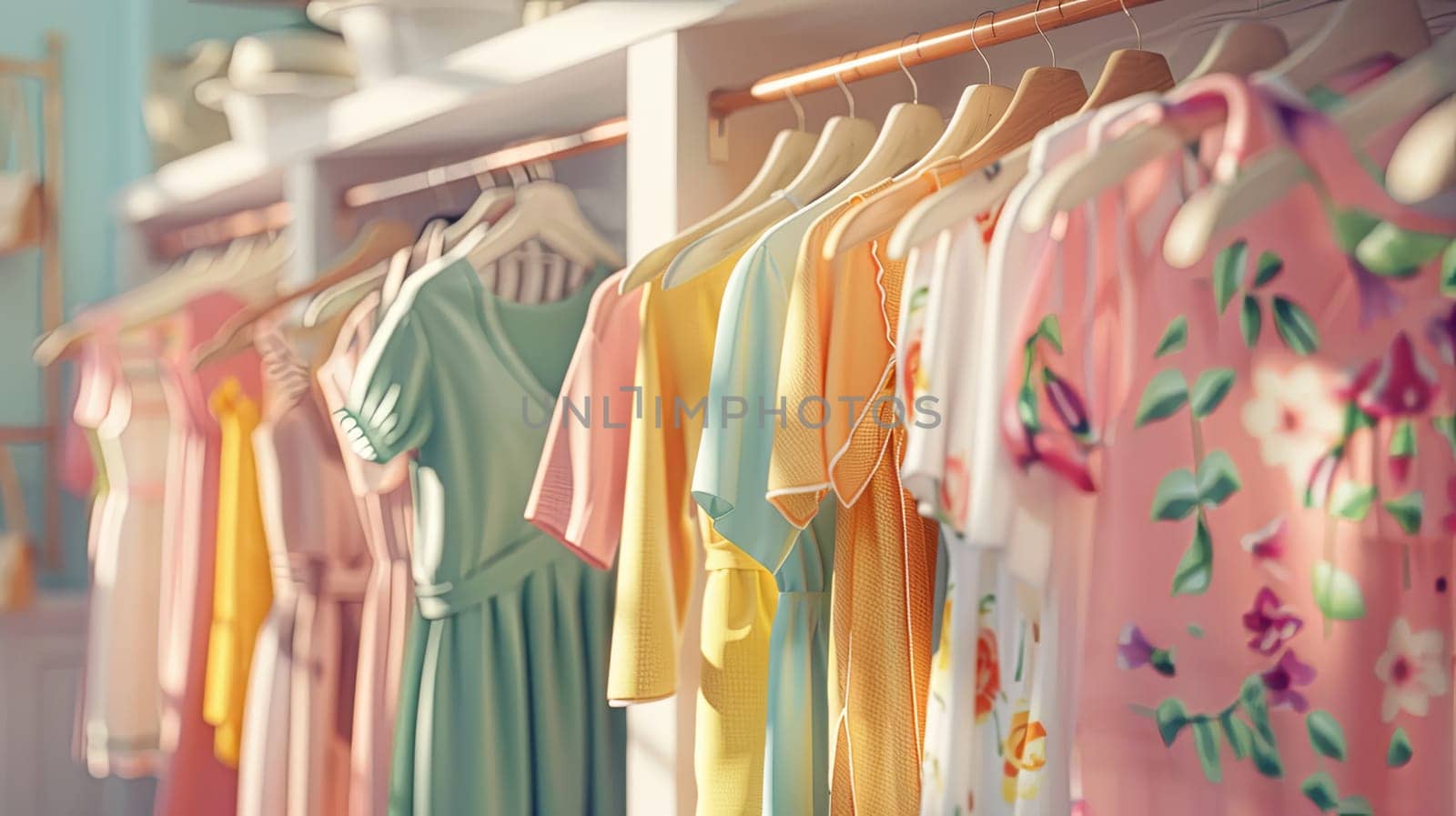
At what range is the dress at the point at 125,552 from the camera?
2.03 metres

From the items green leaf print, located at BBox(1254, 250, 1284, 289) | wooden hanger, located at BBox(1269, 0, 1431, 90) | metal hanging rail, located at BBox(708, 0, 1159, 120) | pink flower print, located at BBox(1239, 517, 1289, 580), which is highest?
metal hanging rail, located at BBox(708, 0, 1159, 120)

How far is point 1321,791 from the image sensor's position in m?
0.84

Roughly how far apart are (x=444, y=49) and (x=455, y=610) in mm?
833

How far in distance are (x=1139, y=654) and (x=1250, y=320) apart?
0.76ft

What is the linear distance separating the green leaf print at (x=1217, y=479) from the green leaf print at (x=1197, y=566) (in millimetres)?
16

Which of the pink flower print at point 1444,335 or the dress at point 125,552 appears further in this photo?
the dress at point 125,552

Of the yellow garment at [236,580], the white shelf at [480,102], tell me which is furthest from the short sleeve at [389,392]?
the yellow garment at [236,580]

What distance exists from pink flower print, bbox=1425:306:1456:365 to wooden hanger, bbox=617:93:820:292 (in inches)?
24.5

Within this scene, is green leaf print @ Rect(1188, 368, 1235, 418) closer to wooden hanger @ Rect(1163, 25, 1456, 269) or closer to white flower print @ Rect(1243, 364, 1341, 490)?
white flower print @ Rect(1243, 364, 1341, 490)

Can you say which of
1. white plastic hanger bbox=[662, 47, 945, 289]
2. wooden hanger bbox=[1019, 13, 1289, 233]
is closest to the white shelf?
white plastic hanger bbox=[662, 47, 945, 289]

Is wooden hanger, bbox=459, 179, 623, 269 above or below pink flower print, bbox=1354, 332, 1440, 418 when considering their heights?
above

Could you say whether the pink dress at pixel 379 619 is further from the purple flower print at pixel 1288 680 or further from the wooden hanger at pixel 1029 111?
the purple flower print at pixel 1288 680

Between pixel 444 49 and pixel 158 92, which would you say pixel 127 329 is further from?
pixel 158 92

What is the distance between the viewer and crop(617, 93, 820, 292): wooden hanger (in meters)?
1.22
